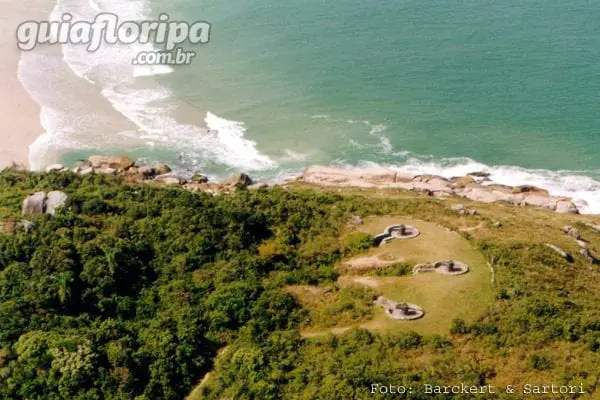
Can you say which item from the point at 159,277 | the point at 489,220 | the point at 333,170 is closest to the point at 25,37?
the point at 333,170

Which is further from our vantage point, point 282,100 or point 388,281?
point 282,100

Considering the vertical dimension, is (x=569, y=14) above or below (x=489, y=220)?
above

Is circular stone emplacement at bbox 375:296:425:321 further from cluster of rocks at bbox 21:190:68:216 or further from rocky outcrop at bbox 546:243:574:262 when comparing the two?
cluster of rocks at bbox 21:190:68:216

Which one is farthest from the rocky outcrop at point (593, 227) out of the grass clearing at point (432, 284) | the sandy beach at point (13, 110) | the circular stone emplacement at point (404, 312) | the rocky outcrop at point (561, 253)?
the sandy beach at point (13, 110)

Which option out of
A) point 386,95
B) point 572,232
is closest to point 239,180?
point 386,95

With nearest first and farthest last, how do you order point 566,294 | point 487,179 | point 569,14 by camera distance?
point 566,294, point 487,179, point 569,14

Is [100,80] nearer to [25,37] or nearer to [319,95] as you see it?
[25,37]

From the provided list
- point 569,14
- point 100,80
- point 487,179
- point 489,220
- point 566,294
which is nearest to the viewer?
point 566,294

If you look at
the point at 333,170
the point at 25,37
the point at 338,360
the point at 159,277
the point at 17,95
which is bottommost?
the point at 338,360

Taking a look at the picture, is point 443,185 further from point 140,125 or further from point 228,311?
point 140,125
